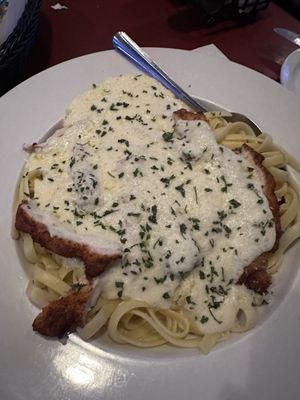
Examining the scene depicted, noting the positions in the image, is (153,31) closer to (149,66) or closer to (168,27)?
(168,27)

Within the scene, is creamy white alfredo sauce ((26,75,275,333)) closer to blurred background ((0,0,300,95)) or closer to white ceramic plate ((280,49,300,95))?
white ceramic plate ((280,49,300,95))

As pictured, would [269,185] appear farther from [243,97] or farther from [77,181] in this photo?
[77,181]

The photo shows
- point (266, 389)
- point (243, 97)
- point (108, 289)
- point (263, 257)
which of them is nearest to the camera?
point (266, 389)

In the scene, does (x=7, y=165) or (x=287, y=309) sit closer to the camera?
(x=287, y=309)

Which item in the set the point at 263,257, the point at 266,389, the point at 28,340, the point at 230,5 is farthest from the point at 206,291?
the point at 230,5

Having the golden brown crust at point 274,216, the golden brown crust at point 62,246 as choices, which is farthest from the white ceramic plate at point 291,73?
the golden brown crust at point 62,246

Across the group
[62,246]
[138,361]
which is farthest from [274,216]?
[62,246]
